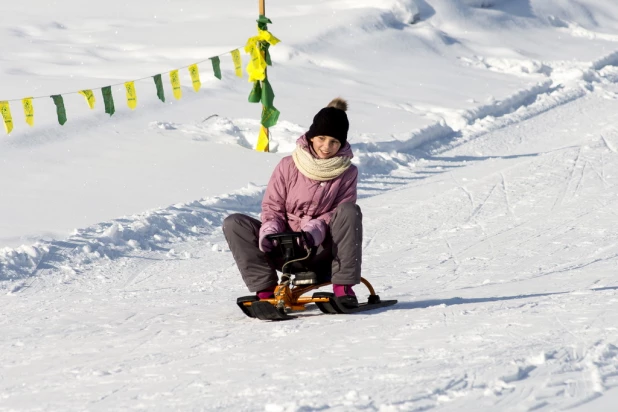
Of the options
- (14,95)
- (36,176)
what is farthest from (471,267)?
(14,95)

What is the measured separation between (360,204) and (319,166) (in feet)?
15.5

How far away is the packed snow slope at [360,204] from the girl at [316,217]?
0.29 meters

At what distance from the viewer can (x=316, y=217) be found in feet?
17.6

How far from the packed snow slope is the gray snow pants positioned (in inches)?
10.7

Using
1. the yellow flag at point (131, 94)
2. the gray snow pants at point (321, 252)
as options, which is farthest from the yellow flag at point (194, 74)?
the gray snow pants at point (321, 252)

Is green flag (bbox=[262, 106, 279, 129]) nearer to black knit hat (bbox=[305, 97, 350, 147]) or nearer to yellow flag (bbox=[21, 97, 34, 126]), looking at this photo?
yellow flag (bbox=[21, 97, 34, 126])

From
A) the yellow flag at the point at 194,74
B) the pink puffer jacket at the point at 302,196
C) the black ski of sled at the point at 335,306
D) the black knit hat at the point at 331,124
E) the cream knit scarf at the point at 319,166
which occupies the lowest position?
the yellow flag at the point at 194,74

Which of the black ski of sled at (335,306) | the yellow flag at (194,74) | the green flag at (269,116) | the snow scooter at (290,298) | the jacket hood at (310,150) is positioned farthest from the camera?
the yellow flag at (194,74)

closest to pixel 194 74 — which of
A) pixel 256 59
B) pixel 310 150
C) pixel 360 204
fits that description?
pixel 256 59

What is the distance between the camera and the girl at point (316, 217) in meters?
5.23

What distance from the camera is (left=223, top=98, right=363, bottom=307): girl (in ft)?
17.1

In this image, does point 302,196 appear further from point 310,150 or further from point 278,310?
point 278,310

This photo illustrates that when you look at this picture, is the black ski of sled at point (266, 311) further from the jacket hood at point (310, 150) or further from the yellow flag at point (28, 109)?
the yellow flag at point (28, 109)

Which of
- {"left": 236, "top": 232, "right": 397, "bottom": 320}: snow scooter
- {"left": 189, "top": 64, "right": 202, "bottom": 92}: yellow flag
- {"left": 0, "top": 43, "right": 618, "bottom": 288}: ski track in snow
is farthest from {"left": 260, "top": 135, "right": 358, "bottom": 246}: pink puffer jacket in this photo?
{"left": 189, "top": 64, "right": 202, "bottom": 92}: yellow flag
